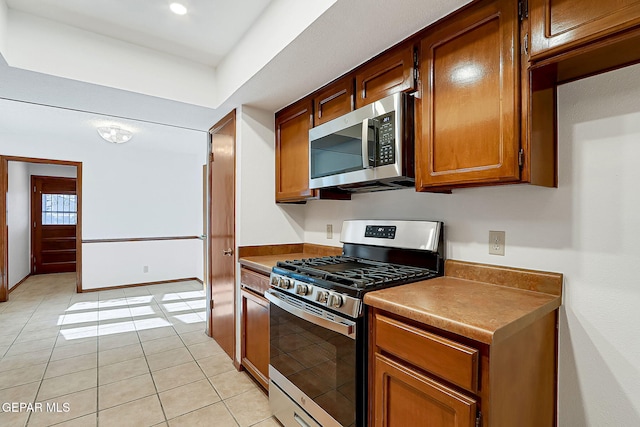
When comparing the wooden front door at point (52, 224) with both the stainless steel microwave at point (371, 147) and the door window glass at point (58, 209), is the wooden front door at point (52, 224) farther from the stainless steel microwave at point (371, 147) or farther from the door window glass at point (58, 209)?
the stainless steel microwave at point (371, 147)

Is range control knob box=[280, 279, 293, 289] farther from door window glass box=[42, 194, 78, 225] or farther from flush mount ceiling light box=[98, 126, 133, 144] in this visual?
door window glass box=[42, 194, 78, 225]

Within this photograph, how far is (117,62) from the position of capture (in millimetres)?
2164

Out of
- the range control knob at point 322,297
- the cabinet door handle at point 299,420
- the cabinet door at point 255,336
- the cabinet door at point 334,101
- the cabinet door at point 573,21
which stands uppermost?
the cabinet door at point 334,101

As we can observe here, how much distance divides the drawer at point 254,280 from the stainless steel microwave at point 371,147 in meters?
0.75

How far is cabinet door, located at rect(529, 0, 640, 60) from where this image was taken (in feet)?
3.04

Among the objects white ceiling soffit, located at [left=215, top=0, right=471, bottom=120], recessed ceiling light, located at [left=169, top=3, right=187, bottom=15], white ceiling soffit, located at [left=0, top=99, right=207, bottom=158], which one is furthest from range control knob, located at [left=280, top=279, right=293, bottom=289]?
white ceiling soffit, located at [left=0, top=99, right=207, bottom=158]

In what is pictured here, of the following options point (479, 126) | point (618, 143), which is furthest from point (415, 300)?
point (618, 143)

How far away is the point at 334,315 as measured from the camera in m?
1.46

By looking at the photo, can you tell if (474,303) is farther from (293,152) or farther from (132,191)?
(132,191)

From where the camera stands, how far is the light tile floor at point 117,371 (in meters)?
1.96

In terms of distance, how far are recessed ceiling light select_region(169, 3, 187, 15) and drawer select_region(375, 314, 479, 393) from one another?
200cm

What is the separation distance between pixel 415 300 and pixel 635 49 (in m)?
1.12

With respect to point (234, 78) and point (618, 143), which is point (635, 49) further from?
point (234, 78)

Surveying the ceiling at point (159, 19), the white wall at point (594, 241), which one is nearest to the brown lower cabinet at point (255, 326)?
the white wall at point (594, 241)
